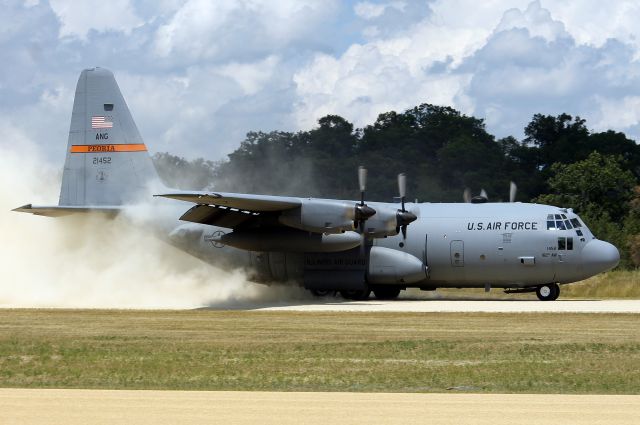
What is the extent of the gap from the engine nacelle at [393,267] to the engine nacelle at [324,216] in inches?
108

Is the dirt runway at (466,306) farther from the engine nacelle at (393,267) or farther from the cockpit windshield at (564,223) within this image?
the cockpit windshield at (564,223)

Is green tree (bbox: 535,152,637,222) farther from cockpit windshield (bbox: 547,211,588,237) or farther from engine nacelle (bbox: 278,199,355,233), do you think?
engine nacelle (bbox: 278,199,355,233)

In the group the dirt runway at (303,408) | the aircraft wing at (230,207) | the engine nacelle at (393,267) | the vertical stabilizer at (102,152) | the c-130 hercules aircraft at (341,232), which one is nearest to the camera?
the dirt runway at (303,408)

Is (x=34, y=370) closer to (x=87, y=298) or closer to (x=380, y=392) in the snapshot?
(x=380, y=392)

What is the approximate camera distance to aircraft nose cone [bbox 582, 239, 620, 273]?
35.3 m

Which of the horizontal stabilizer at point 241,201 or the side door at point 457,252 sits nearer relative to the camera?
the horizontal stabilizer at point 241,201

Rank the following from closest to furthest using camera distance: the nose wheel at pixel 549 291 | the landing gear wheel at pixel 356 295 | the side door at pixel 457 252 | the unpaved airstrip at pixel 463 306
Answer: the unpaved airstrip at pixel 463 306
the side door at pixel 457 252
the nose wheel at pixel 549 291
the landing gear wheel at pixel 356 295

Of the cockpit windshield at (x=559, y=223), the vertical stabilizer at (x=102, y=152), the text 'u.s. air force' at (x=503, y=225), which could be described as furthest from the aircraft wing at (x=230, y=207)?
the cockpit windshield at (x=559, y=223)

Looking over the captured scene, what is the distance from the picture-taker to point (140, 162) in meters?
38.5

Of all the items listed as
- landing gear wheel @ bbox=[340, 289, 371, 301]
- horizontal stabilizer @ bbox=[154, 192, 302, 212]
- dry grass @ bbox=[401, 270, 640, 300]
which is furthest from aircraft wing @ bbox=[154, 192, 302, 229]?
dry grass @ bbox=[401, 270, 640, 300]

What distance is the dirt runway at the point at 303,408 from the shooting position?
40.2 feet

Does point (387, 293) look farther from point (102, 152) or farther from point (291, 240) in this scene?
point (102, 152)

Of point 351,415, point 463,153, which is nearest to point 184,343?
point 351,415

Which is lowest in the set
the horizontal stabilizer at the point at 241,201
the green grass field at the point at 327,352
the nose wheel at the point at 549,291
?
the green grass field at the point at 327,352
